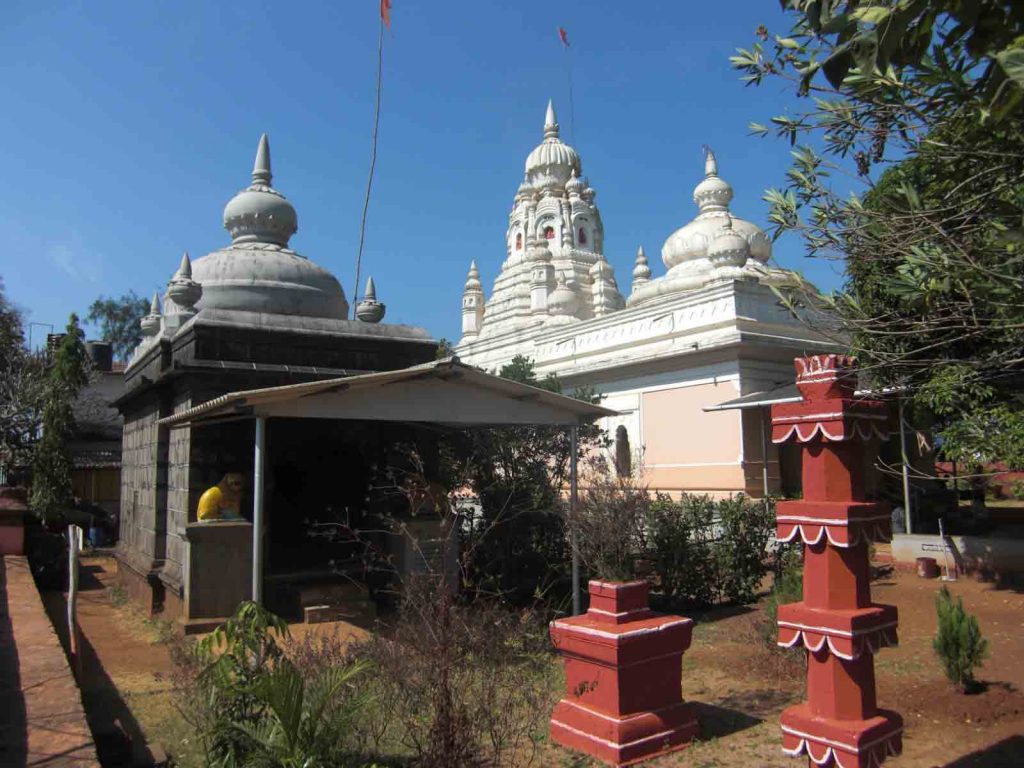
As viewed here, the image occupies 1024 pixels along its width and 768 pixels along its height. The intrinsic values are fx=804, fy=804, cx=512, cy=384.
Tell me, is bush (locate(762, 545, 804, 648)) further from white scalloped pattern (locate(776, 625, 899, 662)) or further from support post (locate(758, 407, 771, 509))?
support post (locate(758, 407, 771, 509))

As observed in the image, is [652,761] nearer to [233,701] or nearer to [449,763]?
[449,763]

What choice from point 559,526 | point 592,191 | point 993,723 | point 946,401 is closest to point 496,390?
point 559,526

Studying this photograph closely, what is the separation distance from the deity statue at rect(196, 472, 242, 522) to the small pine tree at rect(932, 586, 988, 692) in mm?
6652

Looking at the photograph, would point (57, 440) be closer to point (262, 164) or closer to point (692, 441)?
point (262, 164)

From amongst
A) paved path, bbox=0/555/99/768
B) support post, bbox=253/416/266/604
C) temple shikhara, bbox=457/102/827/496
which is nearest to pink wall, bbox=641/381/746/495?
temple shikhara, bbox=457/102/827/496

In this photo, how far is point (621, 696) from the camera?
5223 millimetres

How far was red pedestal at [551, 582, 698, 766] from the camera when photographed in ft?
17.1

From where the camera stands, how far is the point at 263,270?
10977mm

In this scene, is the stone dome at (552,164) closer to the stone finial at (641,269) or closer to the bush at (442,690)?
the stone finial at (641,269)

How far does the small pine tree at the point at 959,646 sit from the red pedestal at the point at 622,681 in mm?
2390

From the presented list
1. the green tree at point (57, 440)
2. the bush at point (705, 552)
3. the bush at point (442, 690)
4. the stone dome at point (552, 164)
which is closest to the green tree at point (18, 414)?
the green tree at point (57, 440)

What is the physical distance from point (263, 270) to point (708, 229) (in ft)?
62.7

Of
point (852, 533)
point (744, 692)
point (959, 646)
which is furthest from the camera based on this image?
point (744, 692)

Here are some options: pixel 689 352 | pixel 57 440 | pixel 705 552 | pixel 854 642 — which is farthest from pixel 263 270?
pixel 689 352
